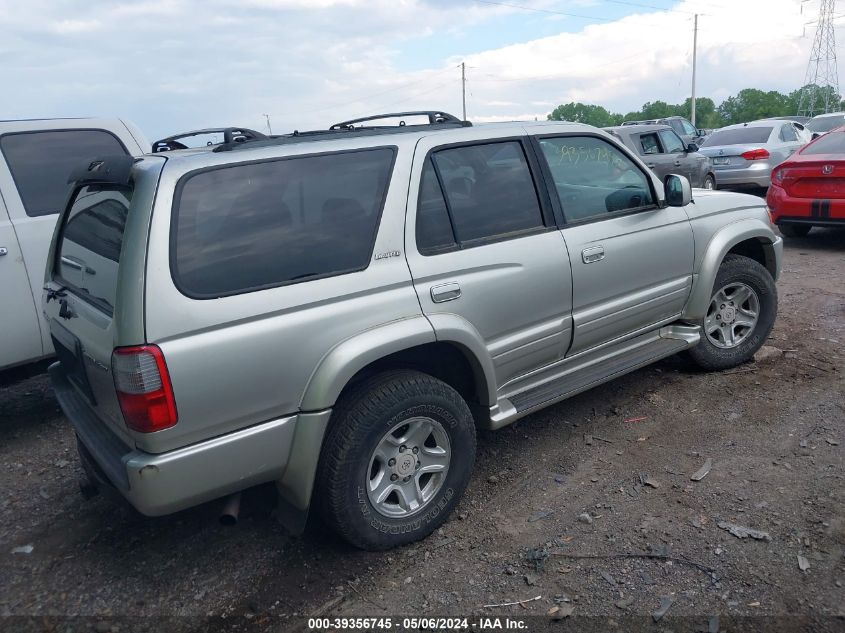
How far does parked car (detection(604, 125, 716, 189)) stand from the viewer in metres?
12.2

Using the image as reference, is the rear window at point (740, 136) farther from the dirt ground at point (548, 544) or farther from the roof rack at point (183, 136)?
the roof rack at point (183, 136)

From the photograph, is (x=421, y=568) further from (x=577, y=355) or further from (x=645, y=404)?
(x=645, y=404)

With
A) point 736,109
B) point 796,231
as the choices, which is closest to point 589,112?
point 736,109

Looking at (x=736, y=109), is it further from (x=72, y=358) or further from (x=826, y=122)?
(x=72, y=358)

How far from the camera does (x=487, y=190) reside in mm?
3586

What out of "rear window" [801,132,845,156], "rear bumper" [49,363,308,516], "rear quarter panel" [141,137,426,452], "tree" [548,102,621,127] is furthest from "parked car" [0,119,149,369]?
"tree" [548,102,621,127]

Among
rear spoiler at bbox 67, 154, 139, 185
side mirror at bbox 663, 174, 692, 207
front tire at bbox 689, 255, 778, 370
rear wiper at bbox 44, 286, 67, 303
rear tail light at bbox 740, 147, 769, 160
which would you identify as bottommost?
front tire at bbox 689, 255, 778, 370

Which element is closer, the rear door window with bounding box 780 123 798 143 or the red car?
the red car

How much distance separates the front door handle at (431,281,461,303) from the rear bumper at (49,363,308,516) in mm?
839

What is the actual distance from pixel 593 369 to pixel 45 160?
3954mm

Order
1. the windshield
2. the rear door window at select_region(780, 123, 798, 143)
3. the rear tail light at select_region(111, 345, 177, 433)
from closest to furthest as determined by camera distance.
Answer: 1. the rear tail light at select_region(111, 345, 177, 433)
2. the rear door window at select_region(780, 123, 798, 143)
3. the windshield

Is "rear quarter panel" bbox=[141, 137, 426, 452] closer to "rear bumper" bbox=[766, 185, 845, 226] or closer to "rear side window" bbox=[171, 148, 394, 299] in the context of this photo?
"rear side window" bbox=[171, 148, 394, 299]

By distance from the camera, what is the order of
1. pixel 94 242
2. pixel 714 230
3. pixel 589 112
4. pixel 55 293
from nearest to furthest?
pixel 94 242 < pixel 55 293 < pixel 714 230 < pixel 589 112

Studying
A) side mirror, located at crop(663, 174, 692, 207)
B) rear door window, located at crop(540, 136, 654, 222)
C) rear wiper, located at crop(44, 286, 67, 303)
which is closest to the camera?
rear wiper, located at crop(44, 286, 67, 303)
